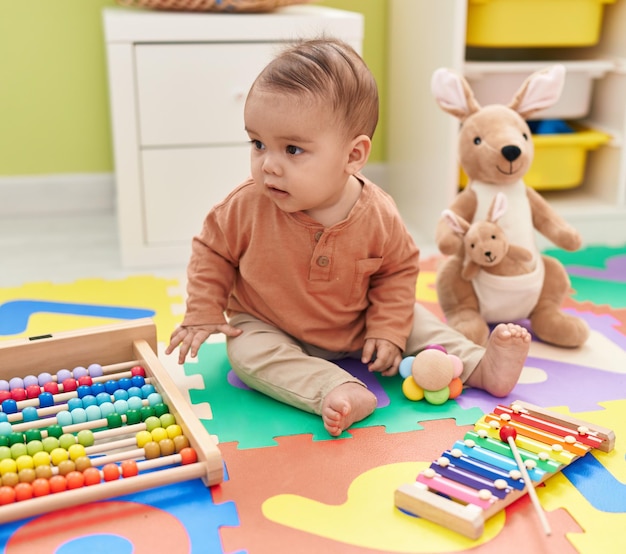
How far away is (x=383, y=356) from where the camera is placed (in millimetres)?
1139

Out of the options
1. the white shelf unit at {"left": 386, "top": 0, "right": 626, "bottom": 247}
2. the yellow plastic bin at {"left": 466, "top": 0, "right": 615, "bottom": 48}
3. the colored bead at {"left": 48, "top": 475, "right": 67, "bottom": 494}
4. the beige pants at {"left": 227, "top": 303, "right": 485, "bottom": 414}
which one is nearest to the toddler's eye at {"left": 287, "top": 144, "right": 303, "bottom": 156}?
the beige pants at {"left": 227, "top": 303, "right": 485, "bottom": 414}

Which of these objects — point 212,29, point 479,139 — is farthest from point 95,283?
point 479,139

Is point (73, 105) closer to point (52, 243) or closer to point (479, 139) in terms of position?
point (52, 243)

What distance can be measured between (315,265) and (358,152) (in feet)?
0.54

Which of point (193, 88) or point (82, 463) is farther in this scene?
point (193, 88)

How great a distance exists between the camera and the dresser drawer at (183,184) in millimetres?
1621

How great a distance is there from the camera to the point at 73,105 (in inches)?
77.9

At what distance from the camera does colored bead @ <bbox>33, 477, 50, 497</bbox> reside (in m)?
0.86

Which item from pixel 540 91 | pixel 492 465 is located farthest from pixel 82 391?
pixel 540 91

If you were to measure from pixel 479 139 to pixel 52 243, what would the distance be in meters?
1.00

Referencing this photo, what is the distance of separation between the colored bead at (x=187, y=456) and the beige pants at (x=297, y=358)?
0.65ft

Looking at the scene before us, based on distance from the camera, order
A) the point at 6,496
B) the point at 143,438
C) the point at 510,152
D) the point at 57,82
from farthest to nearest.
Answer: the point at 57,82 → the point at 510,152 → the point at 143,438 → the point at 6,496

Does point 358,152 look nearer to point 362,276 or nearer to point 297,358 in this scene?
point 362,276

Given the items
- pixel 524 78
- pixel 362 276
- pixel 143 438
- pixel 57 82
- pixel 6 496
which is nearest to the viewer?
pixel 6 496
